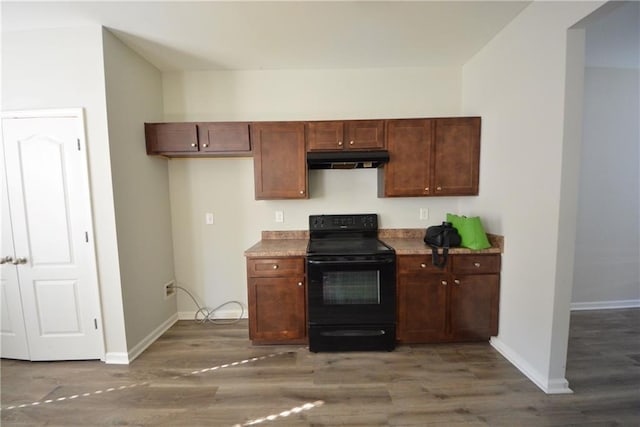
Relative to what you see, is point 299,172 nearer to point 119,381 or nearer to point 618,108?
point 119,381

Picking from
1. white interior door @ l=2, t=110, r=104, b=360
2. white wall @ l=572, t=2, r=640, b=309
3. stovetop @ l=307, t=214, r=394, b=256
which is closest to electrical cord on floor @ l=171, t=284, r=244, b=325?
white interior door @ l=2, t=110, r=104, b=360

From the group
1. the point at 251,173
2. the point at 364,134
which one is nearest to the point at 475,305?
the point at 364,134

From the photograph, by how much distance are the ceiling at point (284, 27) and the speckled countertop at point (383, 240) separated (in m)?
1.80

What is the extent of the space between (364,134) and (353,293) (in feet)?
4.95

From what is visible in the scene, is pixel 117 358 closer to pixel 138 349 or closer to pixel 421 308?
pixel 138 349

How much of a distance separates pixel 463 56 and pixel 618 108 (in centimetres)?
187

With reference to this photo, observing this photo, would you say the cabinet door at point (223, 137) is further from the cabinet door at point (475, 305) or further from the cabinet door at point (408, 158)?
the cabinet door at point (475, 305)

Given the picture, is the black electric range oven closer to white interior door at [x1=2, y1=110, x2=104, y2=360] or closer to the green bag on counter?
the green bag on counter

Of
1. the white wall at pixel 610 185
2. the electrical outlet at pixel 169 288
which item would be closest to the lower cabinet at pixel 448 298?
the white wall at pixel 610 185

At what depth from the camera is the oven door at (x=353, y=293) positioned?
83.7 inches

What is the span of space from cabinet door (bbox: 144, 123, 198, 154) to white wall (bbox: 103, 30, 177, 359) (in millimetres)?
71

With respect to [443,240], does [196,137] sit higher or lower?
higher

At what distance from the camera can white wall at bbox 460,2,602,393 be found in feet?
5.23

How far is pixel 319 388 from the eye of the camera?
177 centimetres
